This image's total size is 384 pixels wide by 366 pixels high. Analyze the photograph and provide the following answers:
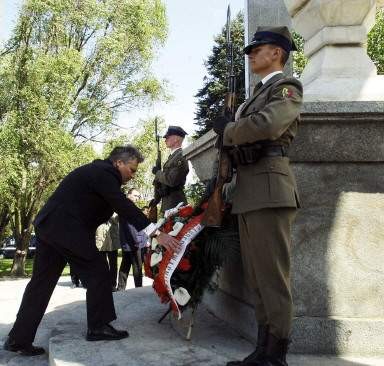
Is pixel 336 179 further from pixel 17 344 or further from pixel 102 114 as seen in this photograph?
pixel 102 114

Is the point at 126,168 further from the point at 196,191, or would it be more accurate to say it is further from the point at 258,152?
the point at 258,152

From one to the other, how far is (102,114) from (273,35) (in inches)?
774

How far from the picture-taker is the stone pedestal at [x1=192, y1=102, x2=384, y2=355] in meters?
3.52

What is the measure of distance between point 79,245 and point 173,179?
1.71 metres

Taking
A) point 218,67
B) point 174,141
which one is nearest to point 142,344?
point 174,141

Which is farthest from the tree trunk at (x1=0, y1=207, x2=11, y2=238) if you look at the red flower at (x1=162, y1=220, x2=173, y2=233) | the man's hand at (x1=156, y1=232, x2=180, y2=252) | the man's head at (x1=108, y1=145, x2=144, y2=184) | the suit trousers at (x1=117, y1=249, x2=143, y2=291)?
the man's hand at (x1=156, y1=232, x2=180, y2=252)

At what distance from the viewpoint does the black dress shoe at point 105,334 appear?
3.85 metres

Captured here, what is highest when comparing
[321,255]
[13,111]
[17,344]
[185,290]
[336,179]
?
[13,111]

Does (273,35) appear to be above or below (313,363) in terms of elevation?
above

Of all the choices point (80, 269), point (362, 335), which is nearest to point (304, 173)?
point (362, 335)

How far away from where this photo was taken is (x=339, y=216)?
140 inches

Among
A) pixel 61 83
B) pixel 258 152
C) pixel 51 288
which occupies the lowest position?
pixel 51 288

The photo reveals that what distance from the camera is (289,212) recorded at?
3.08 m

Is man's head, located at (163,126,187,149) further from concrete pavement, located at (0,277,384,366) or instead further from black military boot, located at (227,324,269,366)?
black military boot, located at (227,324,269,366)
